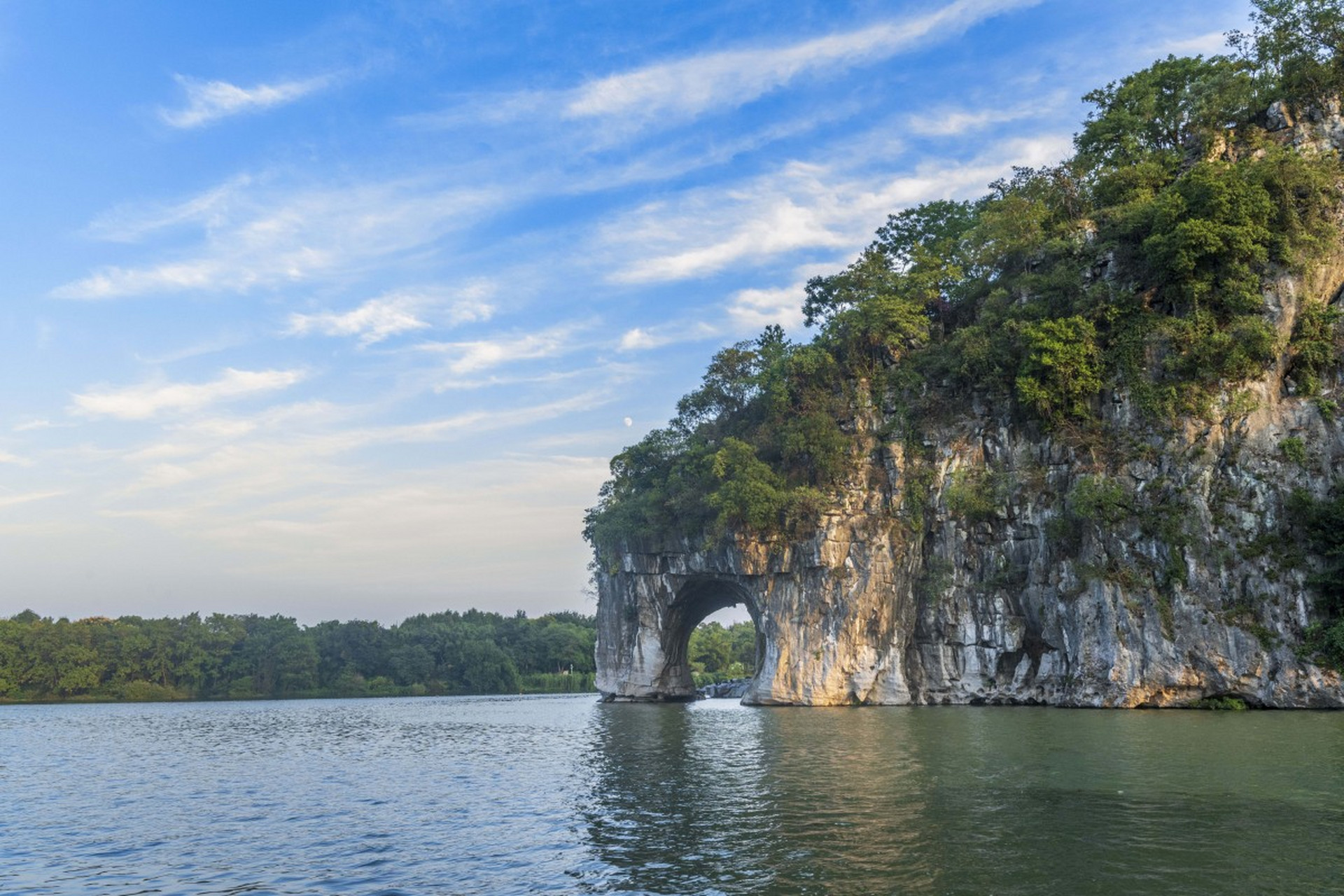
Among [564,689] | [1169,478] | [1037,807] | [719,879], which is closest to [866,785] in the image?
[1037,807]

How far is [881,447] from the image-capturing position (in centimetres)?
4366

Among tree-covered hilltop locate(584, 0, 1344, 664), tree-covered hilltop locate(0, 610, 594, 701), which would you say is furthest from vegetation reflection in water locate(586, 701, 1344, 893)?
tree-covered hilltop locate(0, 610, 594, 701)

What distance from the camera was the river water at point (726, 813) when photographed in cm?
1075

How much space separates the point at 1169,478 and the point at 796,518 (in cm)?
1612

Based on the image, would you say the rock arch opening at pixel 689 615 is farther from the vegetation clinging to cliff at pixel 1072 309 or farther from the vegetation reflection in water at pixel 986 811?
the vegetation reflection in water at pixel 986 811

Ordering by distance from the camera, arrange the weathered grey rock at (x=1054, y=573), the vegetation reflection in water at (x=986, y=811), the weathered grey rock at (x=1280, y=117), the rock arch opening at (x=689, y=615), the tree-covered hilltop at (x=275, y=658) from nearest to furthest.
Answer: the vegetation reflection in water at (x=986, y=811) < the weathered grey rock at (x=1054, y=573) < the weathered grey rock at (x=1280, y=117) < the rock arch opening at (x=689, y=615) < the tree-covered hilltop at (x=275, y=658)

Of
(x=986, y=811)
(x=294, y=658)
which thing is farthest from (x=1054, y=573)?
(x=294, y=658)

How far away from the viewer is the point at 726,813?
14.7m

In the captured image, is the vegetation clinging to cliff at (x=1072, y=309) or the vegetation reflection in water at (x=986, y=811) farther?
the vegetation clinging to cliff at (x=1072, y=309)

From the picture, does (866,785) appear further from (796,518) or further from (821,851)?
(796,518)

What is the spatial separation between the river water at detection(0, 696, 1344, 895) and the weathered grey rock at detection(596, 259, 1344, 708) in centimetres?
371

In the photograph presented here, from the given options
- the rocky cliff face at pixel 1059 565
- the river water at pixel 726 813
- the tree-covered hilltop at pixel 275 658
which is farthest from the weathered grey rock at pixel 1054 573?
the tree-covered hilltop at pixel 275 658

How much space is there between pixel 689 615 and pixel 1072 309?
1222 inches

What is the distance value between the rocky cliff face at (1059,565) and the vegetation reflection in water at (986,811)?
6.48 metres
